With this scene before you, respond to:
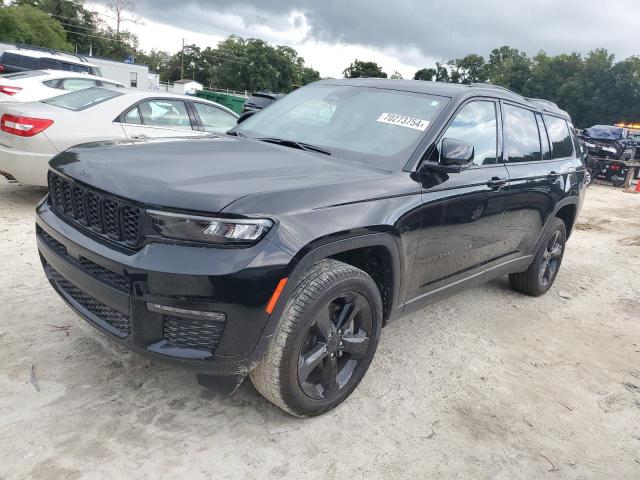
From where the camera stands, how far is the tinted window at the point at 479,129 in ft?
11.0

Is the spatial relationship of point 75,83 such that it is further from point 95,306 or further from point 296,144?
point 95,306

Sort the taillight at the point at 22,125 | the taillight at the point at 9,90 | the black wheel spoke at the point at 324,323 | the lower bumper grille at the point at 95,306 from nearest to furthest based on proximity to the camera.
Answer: the lower bumper grille at the point at 95,306 < the black wheel spoke at the point at 324,323 < the taillight at the point at 22,125 < the taillight at the point at 9,90

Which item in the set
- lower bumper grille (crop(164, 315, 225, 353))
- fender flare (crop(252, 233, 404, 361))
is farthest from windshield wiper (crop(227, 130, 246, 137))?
lower bumper grille (crop(164, 315, 225, 353))

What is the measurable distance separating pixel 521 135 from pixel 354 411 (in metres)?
2.67

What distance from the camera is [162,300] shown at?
2.14m

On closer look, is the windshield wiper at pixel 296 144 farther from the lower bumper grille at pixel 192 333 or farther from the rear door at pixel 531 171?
the rear door at pixel 531 171

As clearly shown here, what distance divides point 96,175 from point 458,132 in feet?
7.23

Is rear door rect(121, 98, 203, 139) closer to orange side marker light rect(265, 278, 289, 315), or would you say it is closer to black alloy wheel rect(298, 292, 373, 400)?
black alloy wheel rect(298, 292, 373, 400)

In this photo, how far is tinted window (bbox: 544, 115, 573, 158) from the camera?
15.4 ft

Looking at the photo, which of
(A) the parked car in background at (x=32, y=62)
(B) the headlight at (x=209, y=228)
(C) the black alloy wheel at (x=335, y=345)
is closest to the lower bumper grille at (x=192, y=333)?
(B) the headlight at (x=209, y=228)

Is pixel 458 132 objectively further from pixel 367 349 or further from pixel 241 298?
pixel 241 298

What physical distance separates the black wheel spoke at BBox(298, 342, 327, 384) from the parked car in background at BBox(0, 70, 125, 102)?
7.60m

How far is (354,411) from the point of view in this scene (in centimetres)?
284

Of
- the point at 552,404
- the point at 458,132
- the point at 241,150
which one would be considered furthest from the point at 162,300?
the point at 552,404
